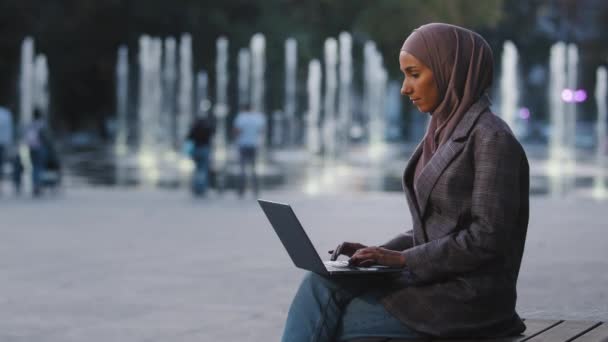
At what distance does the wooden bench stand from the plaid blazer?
0.36 feet

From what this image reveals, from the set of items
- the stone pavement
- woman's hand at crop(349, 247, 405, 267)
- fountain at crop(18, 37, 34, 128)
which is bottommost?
the stone pavement

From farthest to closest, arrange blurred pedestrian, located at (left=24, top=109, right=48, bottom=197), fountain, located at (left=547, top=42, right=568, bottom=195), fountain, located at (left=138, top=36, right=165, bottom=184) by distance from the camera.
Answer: fountain, located at (left=138, top=36, right=165, bottom=184) < fountain, located at (left=547, top=42, right=568, bottom=195) < blurred pedestrian, located at (left=24, top=109, right=48, bottom=197)

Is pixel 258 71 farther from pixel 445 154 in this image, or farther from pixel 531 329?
pixel 445 154

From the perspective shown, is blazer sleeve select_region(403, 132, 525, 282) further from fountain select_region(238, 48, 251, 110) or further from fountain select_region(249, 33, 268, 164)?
fountain select_region(238, 48, 251, 110)

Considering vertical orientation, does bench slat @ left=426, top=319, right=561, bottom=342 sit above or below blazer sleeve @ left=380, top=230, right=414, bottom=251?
below

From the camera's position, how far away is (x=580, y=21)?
3364 inches

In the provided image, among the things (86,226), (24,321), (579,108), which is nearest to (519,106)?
(579,108)

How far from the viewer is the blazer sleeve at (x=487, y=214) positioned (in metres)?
4.30

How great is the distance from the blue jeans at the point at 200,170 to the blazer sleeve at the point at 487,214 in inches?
653

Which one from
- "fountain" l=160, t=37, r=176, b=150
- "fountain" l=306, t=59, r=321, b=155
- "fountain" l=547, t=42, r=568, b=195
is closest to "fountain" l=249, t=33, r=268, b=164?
"fountain" l=306, t=59, r=321, b=155

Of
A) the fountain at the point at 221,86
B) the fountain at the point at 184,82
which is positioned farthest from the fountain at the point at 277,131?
the fountain at the point at 184,82

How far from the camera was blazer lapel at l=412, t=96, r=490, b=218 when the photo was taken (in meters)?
4.38

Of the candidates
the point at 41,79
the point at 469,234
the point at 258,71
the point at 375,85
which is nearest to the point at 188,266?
the point at 469,234

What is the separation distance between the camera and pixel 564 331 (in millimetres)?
4816
